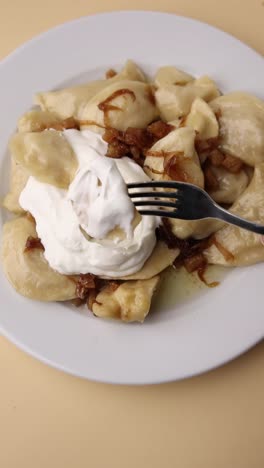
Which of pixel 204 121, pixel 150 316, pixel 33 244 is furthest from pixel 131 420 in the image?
pixel 204 121

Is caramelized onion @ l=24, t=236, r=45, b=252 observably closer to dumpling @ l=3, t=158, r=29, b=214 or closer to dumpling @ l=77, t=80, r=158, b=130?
dumpling @ l=3, t=158, r=29, b=214

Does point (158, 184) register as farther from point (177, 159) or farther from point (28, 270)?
point (28, 270)

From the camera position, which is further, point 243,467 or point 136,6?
point 136,6

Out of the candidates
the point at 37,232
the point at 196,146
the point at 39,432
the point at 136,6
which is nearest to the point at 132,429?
the point at 39,432

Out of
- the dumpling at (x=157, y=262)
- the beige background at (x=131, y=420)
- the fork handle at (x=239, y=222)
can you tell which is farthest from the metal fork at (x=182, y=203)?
the beige background at (x=131, y=420)

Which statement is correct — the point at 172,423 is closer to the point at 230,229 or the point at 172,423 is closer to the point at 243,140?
the point at 230,229

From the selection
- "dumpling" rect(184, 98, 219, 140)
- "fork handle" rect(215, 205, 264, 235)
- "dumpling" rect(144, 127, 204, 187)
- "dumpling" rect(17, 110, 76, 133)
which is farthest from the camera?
"dumpling" rect(17, 110, 76, 133)

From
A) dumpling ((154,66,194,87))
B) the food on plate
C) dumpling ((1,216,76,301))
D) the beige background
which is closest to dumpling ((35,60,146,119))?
the food on plate
